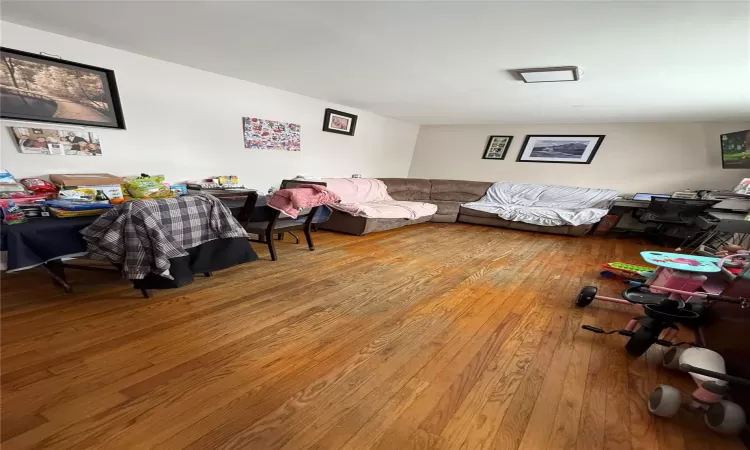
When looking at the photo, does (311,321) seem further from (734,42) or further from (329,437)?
(734,42)

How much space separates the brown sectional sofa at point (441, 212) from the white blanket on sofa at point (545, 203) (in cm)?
14

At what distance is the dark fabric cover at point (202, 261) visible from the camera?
197 cm

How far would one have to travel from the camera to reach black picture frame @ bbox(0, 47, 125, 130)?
205 centimetres

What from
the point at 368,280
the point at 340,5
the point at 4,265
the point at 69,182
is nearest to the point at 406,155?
the point at 368,280

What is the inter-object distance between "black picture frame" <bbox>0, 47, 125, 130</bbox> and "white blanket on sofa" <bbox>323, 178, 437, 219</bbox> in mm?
2379

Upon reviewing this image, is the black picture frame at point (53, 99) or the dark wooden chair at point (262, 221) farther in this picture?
the dark wooden chair at point (262, 221)

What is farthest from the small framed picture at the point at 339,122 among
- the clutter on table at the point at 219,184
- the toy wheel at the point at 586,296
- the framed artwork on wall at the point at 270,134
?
the toy wheel at the point at 586,296

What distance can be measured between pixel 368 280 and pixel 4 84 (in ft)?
9.57

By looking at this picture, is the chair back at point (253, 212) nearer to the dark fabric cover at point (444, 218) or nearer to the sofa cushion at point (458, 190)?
the dark fabric cover at point (444, 218)

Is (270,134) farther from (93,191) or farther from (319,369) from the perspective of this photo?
(319,369)

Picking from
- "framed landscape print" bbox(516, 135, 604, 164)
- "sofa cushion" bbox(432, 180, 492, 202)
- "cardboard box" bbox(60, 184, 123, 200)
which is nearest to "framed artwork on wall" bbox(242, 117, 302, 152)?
"cardboard box" bbox(60, 184, 123, 200)

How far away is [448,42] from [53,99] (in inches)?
116

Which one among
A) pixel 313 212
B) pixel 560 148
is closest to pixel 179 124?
pixel 313 212

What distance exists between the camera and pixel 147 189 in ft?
7.73
